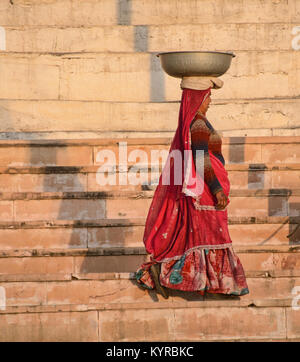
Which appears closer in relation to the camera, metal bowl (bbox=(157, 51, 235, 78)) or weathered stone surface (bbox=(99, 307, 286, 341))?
weathered stone surface (bbox=(99, 307, 286, 341))

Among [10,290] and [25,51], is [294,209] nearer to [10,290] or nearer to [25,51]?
[10,290]

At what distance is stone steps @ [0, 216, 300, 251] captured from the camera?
13.8 metres

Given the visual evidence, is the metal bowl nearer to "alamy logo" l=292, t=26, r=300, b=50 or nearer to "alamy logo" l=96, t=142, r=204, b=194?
Result: "alamy logo" l=96, t=142, r=204, b=194

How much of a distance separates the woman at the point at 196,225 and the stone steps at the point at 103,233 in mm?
1844

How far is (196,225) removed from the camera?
11828 millimetres

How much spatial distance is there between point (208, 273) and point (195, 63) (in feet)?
6.07

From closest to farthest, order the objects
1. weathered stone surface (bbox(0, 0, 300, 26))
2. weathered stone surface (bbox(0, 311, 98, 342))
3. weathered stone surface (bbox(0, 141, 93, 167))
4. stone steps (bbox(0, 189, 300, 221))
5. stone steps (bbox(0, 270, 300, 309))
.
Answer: weathered stone surface (bbox(0, 311, 98, 342))
stone steps (bbox(0, 270, 300, 309))
stone steps (bbox(0, 189, 300, 221))
weathered stone surface (bbox(0, 141, 93, 167))
weathered stone surface (bbox(0, 0, 300, 26))

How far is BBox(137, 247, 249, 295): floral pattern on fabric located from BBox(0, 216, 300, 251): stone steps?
2.02m

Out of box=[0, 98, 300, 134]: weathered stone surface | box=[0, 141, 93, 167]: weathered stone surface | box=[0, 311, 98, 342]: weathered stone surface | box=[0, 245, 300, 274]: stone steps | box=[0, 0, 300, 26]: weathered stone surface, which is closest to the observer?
box=[0, 311, 98, 342]: weathered stone surface

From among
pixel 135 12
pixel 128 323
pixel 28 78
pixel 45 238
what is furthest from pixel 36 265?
pixel 135 12

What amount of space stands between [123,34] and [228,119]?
6.06 feet

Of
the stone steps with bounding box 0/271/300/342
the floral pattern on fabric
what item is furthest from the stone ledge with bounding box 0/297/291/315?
the floral pattern on fabric

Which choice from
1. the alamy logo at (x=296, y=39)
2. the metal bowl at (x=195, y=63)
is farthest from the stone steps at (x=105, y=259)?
the alamy logo at (x=296, y=39)

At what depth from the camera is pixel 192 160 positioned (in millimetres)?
11812
